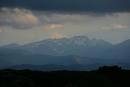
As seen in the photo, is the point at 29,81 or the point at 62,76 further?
the point at 62,76

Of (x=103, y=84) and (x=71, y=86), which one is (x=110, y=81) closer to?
(x=103, y=84)

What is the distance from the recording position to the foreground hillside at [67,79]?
104562 millimetres

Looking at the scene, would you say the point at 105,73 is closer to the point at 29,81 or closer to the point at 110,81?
the point at 110,81

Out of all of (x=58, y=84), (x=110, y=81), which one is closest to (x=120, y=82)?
(x=110, y=81)

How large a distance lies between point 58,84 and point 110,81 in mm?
25048

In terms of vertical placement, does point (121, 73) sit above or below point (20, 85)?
above

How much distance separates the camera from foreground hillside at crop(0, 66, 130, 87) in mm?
104562

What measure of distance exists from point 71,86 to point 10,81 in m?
18.0

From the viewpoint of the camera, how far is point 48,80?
117125 mm

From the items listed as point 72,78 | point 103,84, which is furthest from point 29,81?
point 103,84

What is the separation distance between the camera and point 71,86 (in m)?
108

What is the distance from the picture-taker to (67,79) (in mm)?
118750

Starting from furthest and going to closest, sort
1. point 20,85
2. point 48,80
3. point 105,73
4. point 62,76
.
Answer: point 105,73, point 62,76, point 48,80, point 20,85

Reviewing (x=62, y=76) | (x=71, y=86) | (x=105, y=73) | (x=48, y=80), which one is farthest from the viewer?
(x=105, y=73)
